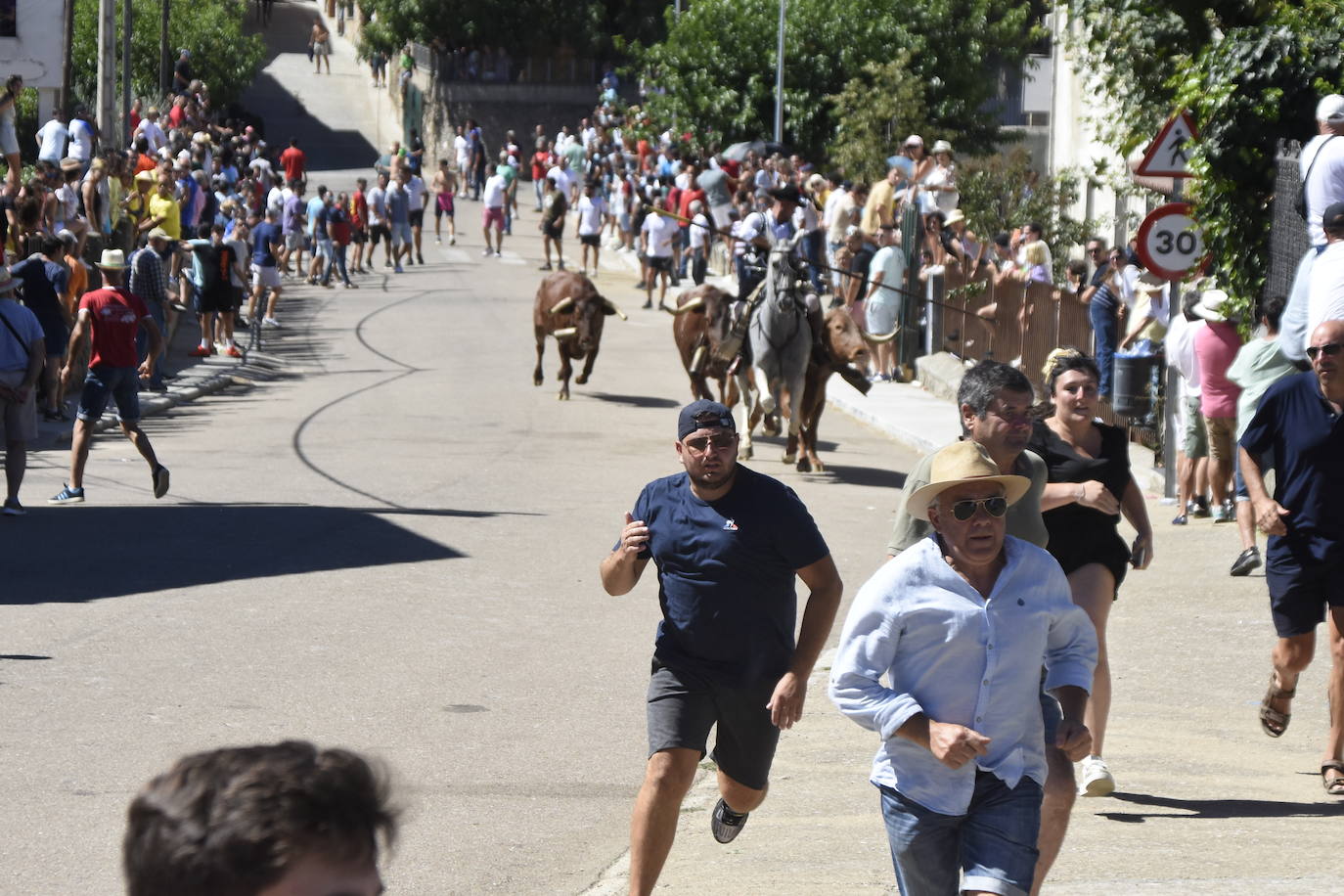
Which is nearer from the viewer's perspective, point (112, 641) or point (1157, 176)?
point (112, 641)

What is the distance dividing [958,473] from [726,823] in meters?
2.04

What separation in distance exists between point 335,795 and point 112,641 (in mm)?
8870

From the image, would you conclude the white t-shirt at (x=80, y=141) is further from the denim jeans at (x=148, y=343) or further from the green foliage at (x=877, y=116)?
the green foliage at (x=877, y=116)

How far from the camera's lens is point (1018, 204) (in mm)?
27672

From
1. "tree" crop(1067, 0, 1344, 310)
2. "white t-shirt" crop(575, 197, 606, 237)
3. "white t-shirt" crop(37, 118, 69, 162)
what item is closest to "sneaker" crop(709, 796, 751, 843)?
"tree" crop(1067, 0, 1344, 310)

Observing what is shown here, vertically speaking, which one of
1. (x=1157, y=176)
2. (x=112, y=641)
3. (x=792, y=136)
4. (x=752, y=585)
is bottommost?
(x=112, y=641)

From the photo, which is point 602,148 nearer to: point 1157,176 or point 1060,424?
point 1157,176

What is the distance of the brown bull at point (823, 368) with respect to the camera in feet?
58.4

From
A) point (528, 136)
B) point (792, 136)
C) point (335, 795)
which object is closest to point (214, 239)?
point (792, 136)

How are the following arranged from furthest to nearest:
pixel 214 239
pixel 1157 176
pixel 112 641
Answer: pixel 214 239 → pixel 1157 176 → pixel 112 641

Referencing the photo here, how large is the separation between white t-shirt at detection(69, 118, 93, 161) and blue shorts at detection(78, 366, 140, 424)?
12682 millimetres

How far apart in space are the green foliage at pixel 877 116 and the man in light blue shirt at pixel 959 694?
101 feet

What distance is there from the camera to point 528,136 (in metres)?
59.4

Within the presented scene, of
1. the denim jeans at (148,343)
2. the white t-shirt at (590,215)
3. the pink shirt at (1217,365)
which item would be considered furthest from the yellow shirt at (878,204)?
the pink shirt at (1217,365)
